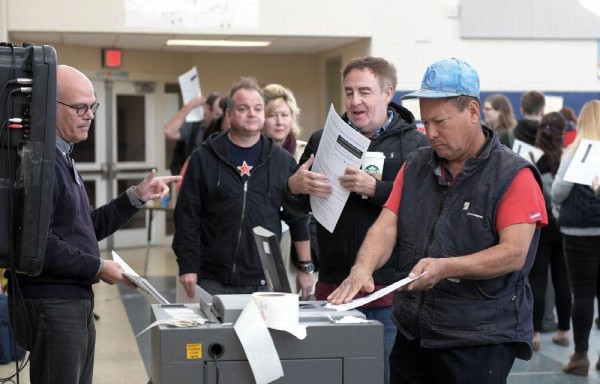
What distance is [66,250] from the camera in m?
3.46

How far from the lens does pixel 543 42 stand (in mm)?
11852

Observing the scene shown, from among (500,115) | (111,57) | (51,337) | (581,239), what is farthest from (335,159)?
(111,57)

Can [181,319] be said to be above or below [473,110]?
below

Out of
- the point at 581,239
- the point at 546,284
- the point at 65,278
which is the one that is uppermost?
the point at 65,278

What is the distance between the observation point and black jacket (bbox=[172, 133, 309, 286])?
4.86 meters

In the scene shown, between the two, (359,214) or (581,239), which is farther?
(581,239)

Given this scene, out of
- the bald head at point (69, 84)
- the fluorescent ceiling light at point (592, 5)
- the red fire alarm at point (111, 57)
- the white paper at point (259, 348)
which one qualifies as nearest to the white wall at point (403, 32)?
the fluorescent ceiling light at point (592, 5)

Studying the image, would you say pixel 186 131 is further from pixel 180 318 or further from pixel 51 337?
pixel 180 318

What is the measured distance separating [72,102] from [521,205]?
171cm

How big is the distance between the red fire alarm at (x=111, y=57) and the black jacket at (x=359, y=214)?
9.27 metres

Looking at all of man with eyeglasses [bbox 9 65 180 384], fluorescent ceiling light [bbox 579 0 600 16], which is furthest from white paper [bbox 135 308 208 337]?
fluorescent ceiling light [bbox 579 0 600 16]

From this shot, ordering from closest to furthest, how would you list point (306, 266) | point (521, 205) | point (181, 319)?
point (181, 319) → point (521, 205) → point (306, 266)

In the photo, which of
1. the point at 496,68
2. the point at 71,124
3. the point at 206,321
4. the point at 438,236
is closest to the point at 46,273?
the point at 71,124

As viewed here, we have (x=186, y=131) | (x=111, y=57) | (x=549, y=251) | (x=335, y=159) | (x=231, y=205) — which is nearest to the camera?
(x=335, y=159)
